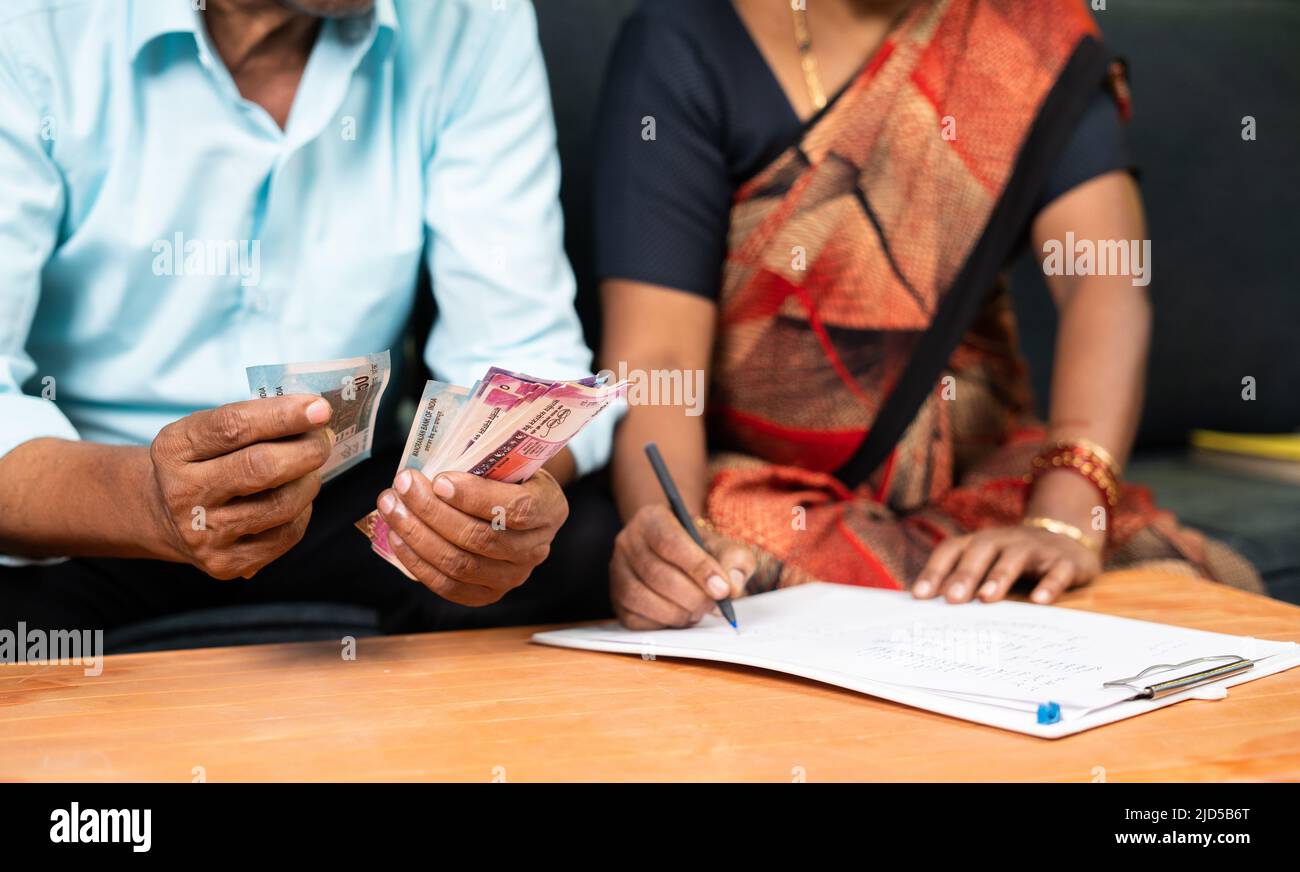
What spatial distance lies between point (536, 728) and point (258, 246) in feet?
2.15

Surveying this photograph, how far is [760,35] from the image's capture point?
1456 millimetres

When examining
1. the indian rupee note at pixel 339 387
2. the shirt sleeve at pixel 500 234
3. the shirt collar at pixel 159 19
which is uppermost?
the shirt collar at pixel 159 19

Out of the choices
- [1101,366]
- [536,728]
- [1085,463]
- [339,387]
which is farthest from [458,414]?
[1101,366]

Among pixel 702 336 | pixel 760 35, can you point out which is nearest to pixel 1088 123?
pixel 760 35

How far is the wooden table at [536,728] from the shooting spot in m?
0.65

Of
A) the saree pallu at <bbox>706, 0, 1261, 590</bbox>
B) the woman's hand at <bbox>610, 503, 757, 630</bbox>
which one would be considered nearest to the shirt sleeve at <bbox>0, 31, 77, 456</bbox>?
the woman's hand at <bbox>610, 503, 757, 630</bbox>

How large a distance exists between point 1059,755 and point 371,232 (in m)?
0.84

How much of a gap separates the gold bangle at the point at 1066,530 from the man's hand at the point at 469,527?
0.53 m

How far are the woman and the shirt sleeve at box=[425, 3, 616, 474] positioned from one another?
0.45ft

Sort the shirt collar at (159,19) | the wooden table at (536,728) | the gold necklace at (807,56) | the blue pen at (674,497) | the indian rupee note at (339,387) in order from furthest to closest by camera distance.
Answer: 1. the gold necklace at (807,56)
2. the shirt collar at (159,19)
3. the blue pen at (674,497)
4. the indian rupee note at (339,387)
5. the wooden table at (536,728)

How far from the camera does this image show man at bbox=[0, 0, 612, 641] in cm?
103

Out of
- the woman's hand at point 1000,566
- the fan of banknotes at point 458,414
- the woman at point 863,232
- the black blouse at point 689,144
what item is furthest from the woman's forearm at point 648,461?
the fan of banknotes at point 458,414

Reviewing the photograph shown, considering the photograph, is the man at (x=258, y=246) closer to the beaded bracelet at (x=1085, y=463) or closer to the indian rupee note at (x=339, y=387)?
the indian rupee note at (x=339, y=387)
